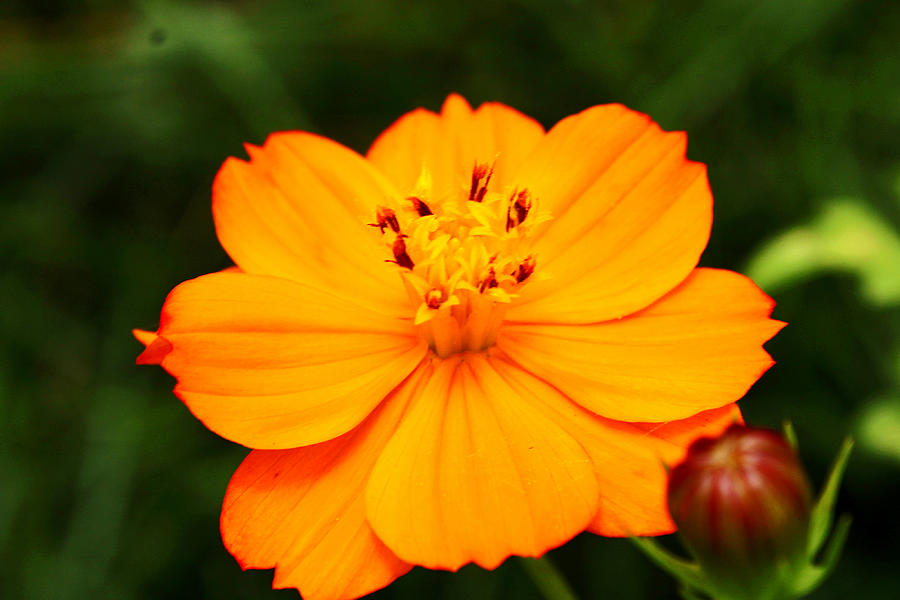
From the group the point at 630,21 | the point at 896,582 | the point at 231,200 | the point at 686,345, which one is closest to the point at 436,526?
the point at 686,345

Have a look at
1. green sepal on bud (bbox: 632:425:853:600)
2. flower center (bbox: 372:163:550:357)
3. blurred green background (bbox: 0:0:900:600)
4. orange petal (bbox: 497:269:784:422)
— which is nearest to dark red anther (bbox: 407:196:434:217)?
flower center (bbox: 372:163:550:357)

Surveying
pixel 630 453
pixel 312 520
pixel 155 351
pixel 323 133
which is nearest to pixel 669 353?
pixel 630 453

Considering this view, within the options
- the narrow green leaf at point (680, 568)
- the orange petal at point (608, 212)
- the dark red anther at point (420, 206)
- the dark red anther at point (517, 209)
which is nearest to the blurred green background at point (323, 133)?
the orange petal at point (608, 212)

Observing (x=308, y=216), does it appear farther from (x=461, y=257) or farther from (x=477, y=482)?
(x=477, y=482)

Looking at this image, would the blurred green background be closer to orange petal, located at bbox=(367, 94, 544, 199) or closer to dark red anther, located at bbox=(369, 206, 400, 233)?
orange petal, located at bbox=(367, 94, 544, 199)

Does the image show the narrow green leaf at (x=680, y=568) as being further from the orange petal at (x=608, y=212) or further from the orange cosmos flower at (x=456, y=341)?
the orange petal at (x=608, y=212)
